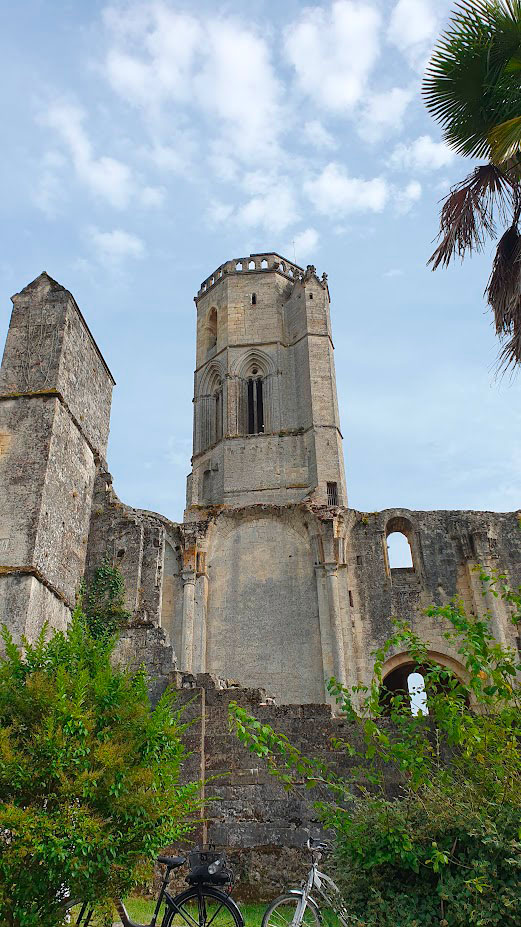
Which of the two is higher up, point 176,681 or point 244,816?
point 176,681

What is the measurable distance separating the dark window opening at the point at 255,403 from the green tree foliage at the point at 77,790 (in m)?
26.3

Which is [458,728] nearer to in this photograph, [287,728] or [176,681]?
[287,728]

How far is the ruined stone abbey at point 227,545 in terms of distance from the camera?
13570 millimetres

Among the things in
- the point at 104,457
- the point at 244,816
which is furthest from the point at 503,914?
the point at 104,457

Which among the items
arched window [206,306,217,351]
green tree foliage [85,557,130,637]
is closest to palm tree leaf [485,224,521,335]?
green tree foliage [85,557,130,637]

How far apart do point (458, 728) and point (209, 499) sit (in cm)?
2492

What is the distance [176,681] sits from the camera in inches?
484

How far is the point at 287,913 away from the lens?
638cm

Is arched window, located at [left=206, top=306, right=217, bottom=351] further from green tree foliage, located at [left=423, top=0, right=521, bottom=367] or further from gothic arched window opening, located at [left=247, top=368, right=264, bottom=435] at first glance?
green tree foliage, located at [left=423, top=0, right=521, bottom=367]

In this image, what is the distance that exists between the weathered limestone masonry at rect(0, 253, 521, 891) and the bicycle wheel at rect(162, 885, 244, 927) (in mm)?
2585

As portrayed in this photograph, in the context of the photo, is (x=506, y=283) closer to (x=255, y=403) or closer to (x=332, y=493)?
(x=332, y=493)

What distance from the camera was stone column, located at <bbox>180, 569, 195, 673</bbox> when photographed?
19047 millimetres

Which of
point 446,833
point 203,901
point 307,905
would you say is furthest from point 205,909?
point 446,833

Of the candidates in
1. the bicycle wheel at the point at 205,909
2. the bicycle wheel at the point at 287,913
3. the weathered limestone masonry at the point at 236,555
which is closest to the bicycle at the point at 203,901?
the bicycle wheel at the point at 205,909
